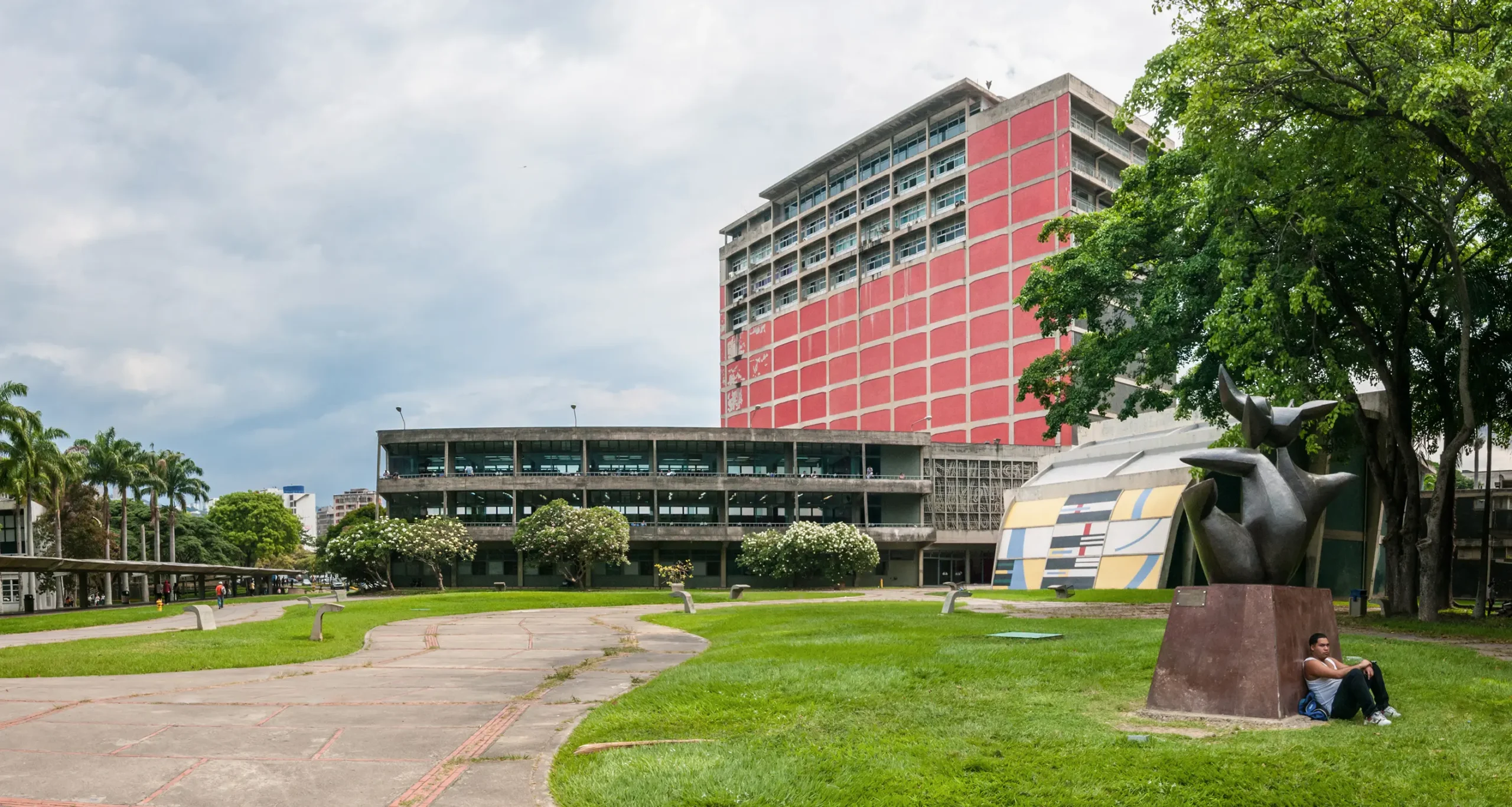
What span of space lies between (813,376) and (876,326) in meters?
10.9

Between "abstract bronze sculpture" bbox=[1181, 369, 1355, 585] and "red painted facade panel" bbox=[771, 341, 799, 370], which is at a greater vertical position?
"red painted facade panel" bbox=[771, 341, 799, 370]

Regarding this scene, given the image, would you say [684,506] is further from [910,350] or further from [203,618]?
[203,618]

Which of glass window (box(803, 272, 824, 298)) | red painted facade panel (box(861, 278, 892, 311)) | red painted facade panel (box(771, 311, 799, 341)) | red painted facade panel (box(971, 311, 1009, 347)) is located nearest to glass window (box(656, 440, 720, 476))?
red painted facade panel (box(971, 311, 1009, 347))

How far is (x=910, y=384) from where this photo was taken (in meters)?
91.5

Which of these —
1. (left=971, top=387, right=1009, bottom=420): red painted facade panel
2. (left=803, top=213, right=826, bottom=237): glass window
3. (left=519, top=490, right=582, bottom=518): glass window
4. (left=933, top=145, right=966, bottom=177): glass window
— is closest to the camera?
(left=519, top=490, right=582, bottom=518): glass window

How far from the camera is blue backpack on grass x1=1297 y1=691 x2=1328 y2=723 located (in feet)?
34.2

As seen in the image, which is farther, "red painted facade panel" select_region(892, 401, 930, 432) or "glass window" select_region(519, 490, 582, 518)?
"red painted facade panel" select_region(892, 401, 930, 432)

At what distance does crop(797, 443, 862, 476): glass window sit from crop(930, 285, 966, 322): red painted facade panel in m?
15.1

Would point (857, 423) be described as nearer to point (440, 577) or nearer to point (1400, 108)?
point (440, 577)

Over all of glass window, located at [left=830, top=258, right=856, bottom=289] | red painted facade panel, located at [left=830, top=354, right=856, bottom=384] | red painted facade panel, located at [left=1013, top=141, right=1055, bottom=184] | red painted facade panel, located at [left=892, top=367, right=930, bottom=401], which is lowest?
red painted facade panel, located at [left=892, top=367, right=930, bottom=401]

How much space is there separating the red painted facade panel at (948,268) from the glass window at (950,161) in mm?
6911

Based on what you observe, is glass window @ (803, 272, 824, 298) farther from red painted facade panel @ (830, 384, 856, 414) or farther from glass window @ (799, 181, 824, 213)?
red painted facade panel @ (830, 384, 856, 414)

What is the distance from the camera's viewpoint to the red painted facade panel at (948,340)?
85.8m

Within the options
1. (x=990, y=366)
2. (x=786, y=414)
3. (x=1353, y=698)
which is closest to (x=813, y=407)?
(x=786, y=414)
